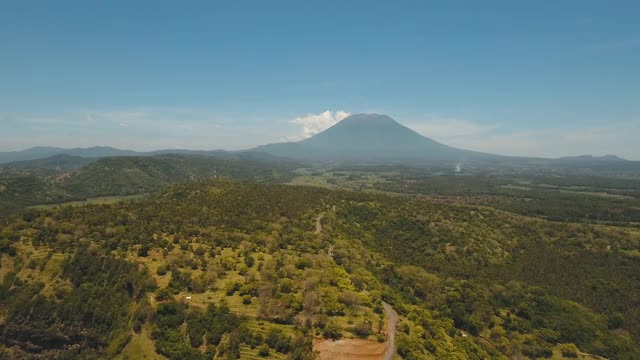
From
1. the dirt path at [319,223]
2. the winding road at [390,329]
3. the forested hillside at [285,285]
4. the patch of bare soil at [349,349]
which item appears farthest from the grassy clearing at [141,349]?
the dirt path at [319,223]

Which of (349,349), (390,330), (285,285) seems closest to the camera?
(349,349)

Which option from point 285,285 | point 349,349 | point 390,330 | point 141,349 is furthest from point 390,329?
point 141,349

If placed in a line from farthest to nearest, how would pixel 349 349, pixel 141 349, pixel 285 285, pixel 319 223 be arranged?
1. pixel 319 223
2. pixel 285 285
3. pixel 141 349
4. pixel 349 349

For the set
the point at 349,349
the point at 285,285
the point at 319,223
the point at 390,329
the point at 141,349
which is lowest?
the point at 141,349

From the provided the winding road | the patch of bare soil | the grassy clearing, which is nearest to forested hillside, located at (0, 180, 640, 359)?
the grassy clearing

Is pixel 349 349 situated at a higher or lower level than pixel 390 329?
higher

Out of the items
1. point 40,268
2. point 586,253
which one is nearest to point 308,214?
point 40,268

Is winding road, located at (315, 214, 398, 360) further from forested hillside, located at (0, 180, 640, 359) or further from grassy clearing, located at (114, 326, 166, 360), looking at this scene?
grassy clearing, located at (114, 326, 166, 360)

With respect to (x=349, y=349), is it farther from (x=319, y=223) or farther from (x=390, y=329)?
(x=319, y=223)
